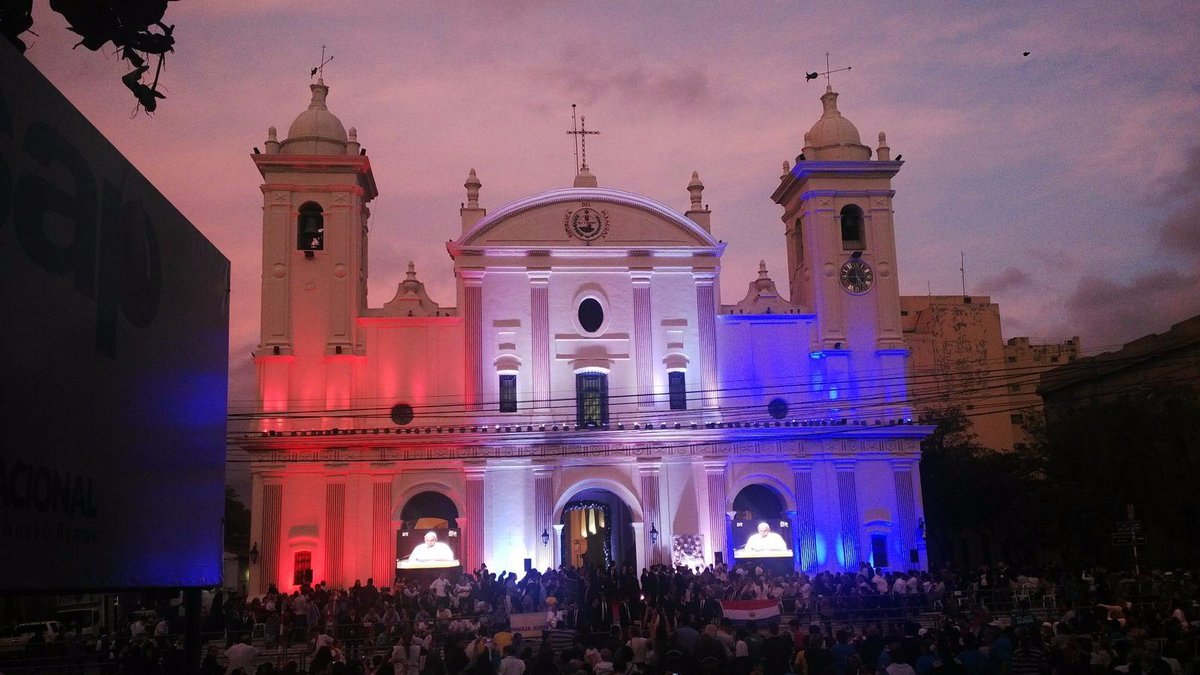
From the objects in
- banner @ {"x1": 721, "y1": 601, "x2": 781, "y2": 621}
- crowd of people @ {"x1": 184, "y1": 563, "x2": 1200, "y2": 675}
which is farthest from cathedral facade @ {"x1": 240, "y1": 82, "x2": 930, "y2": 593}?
banner @ {"x1": 721, "y1": 601, "x2": 781, "y2": 621}

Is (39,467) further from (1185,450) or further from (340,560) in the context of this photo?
(1185,450)

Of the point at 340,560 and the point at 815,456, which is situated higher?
the point at 815,456

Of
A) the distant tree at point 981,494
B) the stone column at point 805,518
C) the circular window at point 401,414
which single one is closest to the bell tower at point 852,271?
the stone column at point 805,518

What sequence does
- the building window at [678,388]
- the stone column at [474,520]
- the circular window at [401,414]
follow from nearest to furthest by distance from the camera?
the stone column at [474,520] < the circular window at [401,414] < the building window at [678,388]

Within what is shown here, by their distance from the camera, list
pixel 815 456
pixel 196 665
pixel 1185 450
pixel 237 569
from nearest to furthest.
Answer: pixel 196 665
pixel 815 456
pixel 1185 450
pixel 237 569

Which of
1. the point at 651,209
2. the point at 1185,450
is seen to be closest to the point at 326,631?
the point at 651,209

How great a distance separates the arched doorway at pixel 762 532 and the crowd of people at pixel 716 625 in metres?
1.27

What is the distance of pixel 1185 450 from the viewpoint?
4412 cm

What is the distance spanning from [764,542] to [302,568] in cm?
1526

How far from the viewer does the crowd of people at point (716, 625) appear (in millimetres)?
16375

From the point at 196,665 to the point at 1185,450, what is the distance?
1745 inches

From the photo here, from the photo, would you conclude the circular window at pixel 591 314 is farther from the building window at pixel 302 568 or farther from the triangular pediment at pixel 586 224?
the building window at pixel 302 568

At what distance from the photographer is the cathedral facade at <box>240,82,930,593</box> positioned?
38906 millimetres

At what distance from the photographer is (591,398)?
4109 centimetres
